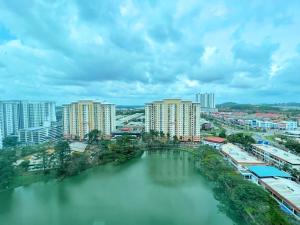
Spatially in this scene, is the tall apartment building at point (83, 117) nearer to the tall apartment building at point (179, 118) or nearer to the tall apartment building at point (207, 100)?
the tall apartment building at point (179, 118)

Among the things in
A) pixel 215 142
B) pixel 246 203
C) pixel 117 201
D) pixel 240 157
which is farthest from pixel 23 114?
pixel 246 203

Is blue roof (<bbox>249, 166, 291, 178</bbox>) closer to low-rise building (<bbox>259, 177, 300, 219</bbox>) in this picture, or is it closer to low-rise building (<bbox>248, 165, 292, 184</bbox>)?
low-rise building (<bbox>248, 165, 292, 184</bbox>)

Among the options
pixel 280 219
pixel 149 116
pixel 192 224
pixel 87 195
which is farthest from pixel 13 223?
pixel 149 116

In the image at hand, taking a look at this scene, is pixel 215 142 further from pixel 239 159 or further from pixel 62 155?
pixel 62 155

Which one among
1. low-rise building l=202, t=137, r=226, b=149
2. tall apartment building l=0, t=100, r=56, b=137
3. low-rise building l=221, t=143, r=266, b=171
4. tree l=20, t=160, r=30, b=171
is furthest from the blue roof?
tall apartment building l=0, t=100, r=56, b=137

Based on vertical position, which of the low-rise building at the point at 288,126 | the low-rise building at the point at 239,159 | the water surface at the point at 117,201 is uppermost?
the low-rise building at the point at 288,126

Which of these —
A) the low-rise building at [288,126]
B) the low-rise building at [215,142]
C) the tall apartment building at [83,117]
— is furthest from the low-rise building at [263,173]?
the low-rise building at [288,126]
